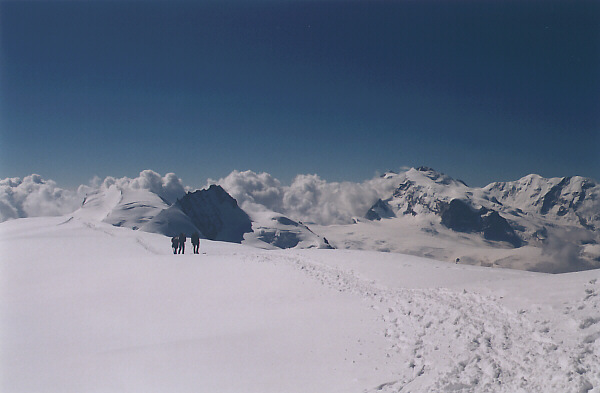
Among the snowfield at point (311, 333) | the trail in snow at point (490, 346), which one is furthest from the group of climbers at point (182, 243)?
the trail in snow at point (490, 346)

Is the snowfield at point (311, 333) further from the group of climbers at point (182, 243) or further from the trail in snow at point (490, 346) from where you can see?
the group of climbers at point (182, 243)

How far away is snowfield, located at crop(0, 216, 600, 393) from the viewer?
10547mm

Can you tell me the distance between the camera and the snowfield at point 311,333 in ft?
34.6

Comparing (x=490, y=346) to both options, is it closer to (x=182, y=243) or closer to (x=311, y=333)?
(x=311, y=333)

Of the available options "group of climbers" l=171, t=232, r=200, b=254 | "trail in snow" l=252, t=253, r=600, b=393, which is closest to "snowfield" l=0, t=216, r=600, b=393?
"trail in snow" l=252, t=253, r=600, b=393

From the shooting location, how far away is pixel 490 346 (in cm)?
1131

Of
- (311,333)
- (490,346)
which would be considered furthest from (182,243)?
(490,346)

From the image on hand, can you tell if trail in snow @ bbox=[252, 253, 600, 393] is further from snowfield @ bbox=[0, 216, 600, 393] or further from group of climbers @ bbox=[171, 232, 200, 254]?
group of climbers @ bbox=[171, 232, 200, 254]

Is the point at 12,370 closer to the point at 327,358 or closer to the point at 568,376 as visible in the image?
the point at 327,358

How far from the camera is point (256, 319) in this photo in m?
16.4

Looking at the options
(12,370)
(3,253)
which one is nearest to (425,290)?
(12,370)

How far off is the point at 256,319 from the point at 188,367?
440 centimetres

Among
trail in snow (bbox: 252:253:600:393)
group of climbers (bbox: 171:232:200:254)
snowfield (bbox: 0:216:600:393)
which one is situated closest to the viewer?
trail in snow (bbox: 252:253:600:393)

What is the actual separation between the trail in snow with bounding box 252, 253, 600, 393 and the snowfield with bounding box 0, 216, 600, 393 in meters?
0.04
